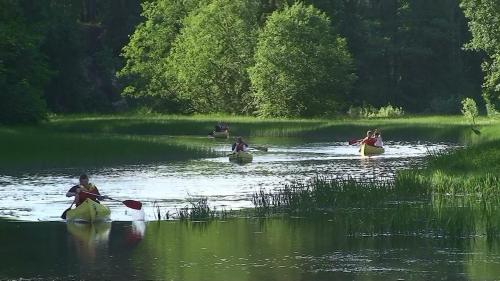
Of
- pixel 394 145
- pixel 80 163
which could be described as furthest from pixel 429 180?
pixel 394 145

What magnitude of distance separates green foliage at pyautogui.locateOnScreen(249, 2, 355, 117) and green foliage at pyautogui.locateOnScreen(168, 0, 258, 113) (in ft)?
18.5

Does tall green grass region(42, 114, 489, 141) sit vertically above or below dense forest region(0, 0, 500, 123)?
below

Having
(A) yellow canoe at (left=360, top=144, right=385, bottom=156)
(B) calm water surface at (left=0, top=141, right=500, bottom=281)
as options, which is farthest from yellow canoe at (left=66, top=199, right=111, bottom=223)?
(A) yellow canoe at (left=360, top=144, right=385, bottom=156)

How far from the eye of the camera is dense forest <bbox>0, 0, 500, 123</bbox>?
10125cm

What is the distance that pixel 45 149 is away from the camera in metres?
60.5

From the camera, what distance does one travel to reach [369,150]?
59500mm

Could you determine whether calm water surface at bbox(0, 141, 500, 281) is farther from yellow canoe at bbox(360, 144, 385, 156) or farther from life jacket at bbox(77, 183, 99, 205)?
yellow canoe at bbox(360, 144, 385, 156)

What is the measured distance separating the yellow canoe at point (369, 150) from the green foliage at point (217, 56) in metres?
48.5

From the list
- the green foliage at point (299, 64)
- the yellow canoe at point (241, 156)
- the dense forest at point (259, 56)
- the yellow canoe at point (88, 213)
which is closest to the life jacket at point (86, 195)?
the yellow canoe at point (88, 213)

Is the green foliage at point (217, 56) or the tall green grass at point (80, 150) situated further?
the green foliage at point (217, 56)

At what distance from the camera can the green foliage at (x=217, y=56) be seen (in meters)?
108

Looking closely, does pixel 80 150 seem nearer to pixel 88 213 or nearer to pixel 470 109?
pixel 88 213

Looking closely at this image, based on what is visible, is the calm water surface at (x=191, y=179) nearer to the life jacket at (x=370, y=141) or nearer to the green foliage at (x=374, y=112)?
the life jacket at (x=370, y=141)

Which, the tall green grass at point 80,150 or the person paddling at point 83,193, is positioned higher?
the person paddling at point 83,193
